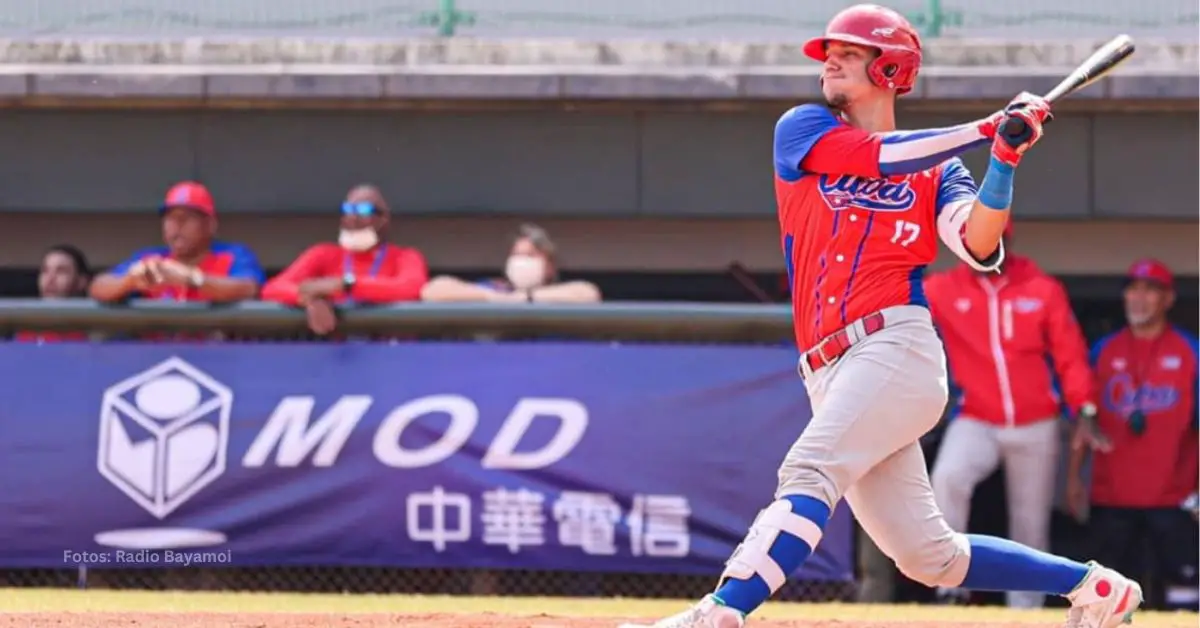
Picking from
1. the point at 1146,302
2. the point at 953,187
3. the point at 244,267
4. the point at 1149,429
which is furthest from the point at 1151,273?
the point at 953,187

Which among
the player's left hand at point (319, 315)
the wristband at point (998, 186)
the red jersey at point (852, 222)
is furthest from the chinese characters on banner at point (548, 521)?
the wristband at point (998, 186)

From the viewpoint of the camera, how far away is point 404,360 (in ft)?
27.8

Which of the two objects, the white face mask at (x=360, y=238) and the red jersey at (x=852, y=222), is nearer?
the red jersey at (x=852, y=222)

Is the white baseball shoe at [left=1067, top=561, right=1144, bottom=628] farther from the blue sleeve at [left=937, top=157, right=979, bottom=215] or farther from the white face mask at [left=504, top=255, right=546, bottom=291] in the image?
the white face mask at [left=504, top=255, right=546, bottom=291]

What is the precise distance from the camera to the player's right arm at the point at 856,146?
4906 mm

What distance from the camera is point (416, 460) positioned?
27.5 ft

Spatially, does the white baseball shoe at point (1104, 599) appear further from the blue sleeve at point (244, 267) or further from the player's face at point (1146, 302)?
the blue sleeve at point (244, 267)

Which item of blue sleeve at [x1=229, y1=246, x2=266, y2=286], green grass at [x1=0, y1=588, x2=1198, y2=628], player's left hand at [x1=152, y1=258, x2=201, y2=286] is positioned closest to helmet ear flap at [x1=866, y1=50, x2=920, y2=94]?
green grass at [x1=0, y1=588, x2=1198, y2=628]

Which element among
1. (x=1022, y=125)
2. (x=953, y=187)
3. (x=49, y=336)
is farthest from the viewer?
(x=49, y=336)

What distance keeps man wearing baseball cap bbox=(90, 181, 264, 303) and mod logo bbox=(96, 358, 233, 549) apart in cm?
41

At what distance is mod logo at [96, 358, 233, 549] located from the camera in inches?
329

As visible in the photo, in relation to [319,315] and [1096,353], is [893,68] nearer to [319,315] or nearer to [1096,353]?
[319,315]

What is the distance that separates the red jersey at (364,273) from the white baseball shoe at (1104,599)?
394 cm

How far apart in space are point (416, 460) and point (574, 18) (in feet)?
10.3
